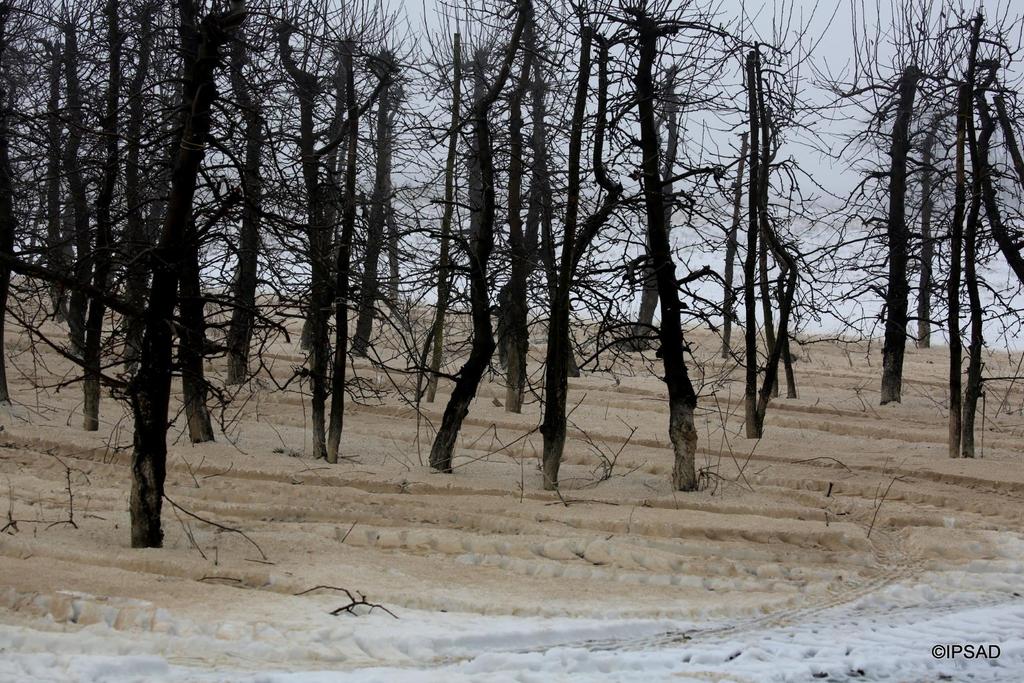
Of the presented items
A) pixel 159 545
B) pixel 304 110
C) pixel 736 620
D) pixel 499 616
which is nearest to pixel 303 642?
pixel 499 616

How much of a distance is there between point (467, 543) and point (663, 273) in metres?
3.18

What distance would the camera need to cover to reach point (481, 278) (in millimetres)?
10305

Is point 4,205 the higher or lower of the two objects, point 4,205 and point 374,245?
the higher

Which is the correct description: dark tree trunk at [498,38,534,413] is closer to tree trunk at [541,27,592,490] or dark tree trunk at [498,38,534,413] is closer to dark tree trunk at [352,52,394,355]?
tree trunk at [541,27,592,490]

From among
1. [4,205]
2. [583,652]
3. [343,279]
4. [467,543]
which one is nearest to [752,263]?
[343,279]

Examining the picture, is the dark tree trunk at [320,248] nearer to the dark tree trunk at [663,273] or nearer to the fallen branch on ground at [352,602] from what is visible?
the fallen branch on ground at [352,602]

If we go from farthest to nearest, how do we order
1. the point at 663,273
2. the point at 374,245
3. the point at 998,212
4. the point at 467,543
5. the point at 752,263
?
the point at 752,263
the point at 998,212
the point at 374,245
the point at 663,273
the point at 467,543

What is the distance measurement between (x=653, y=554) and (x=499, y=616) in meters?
1.79

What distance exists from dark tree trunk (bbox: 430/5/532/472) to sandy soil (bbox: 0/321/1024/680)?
1.77 ft

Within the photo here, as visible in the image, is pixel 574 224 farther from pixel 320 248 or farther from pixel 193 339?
pixel 193 339

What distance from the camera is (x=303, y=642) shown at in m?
5.64

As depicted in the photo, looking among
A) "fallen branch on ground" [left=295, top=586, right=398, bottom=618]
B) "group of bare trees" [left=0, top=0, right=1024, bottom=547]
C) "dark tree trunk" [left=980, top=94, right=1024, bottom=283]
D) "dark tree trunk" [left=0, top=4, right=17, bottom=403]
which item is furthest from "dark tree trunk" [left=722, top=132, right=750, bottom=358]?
"dark tree trunk" [left=0, top=4, right=17, bottom=403]

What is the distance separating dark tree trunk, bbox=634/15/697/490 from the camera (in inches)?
377

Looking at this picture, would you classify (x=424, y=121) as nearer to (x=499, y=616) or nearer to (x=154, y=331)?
(x=154, y=331)
